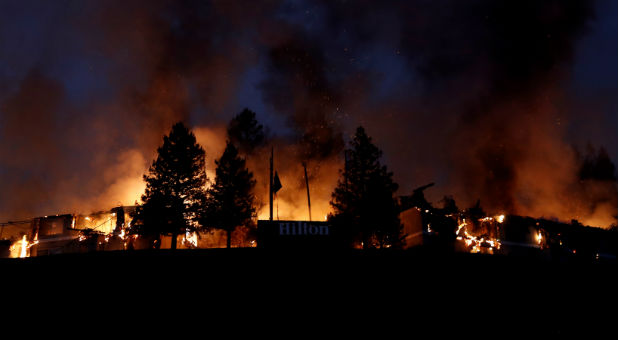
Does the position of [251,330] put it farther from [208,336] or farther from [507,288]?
[507,288]

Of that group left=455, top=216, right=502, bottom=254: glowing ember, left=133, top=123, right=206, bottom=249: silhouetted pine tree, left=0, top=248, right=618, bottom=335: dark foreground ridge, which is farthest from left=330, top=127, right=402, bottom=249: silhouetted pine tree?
left=0, top=248, right=618, bottom=335: dark foreground ridge

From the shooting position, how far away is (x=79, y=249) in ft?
137

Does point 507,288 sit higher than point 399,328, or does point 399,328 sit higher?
point 507,288

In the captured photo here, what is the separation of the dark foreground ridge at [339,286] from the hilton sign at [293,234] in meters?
0.51

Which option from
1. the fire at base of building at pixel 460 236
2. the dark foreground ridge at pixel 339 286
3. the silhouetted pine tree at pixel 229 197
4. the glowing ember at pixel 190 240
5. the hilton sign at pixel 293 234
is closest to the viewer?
the dark foreground ridge at pixel 339 286

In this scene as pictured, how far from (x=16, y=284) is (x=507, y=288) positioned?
2223cm

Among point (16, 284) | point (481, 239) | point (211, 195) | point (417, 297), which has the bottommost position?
point (417, 297)

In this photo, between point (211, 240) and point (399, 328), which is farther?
point (211, 240)

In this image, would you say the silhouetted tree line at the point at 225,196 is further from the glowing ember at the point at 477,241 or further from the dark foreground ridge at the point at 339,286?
the dark foreground ridge at the point at 339,286

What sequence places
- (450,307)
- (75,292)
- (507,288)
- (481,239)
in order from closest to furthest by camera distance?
(75,292)
(450,307)
(507,288)
(481,239)

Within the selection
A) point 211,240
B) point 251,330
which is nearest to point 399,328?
point 251,330

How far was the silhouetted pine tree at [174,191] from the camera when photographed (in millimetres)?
38469

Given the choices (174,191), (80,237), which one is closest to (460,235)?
(174,191)

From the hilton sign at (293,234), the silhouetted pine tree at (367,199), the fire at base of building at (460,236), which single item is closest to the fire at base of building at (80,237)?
the fire at base of building at (460,236)
